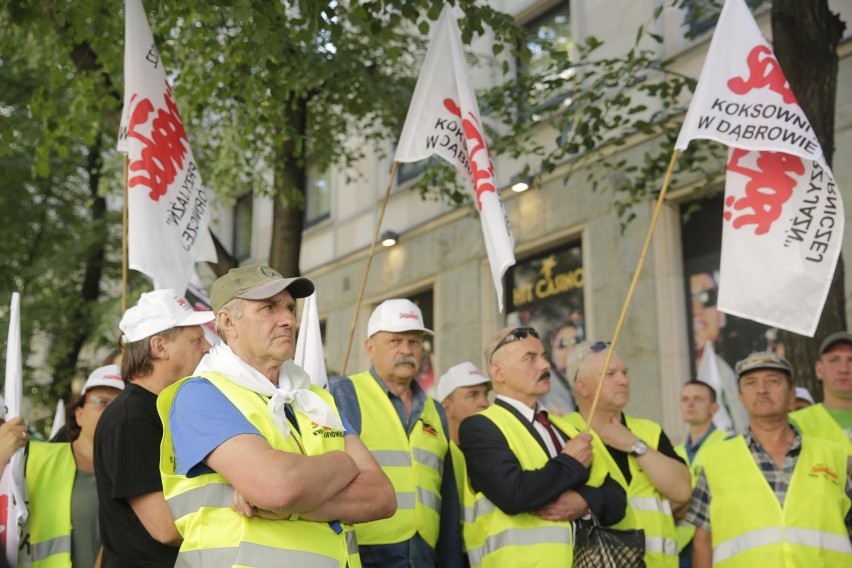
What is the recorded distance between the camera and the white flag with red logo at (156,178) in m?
5.34

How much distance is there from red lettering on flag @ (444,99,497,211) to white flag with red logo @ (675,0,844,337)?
3.46ft

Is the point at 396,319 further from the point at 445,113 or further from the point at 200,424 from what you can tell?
the point at 200,424

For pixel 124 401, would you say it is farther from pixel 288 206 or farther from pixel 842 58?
pixel 842 58

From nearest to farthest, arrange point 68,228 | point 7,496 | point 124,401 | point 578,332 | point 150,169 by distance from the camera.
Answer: point 124,401 → point 7,496 → point 150,169 → point 578,332 → point 68,228

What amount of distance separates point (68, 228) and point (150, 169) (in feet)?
37.4

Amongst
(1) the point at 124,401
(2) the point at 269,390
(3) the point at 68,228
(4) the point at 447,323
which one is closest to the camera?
(2) the point at 269,390

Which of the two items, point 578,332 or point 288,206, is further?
point 578,332

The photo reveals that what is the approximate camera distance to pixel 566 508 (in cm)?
422

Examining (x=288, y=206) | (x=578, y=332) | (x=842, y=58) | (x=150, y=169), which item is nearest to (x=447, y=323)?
(x=578, y=332)

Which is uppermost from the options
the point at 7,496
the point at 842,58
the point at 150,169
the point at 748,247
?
the point at 842,58

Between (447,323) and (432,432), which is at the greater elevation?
(447,323)

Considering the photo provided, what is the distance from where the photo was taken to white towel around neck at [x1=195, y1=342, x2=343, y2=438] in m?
3.13

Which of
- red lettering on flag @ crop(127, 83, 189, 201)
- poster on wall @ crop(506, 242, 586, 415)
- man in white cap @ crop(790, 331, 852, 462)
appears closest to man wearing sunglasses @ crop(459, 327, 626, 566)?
man in white cap @ crop(790, 331, 852, 462)

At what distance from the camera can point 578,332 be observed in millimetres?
12141
